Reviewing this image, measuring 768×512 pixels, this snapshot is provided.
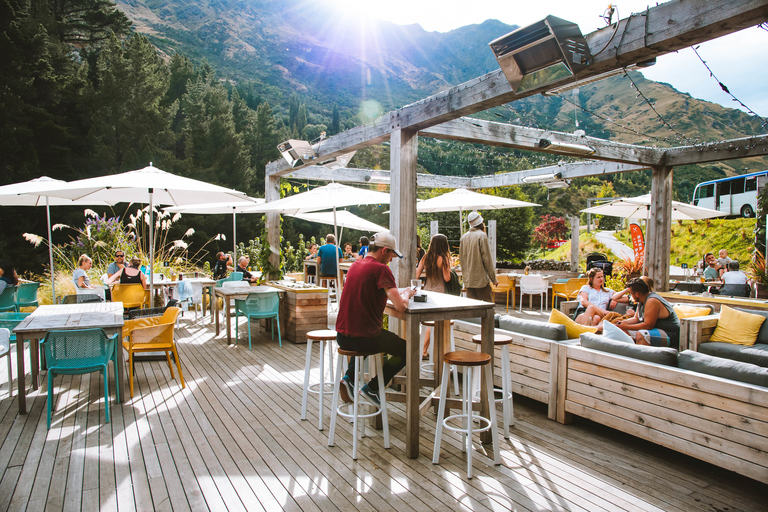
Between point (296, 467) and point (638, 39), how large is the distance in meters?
3.54

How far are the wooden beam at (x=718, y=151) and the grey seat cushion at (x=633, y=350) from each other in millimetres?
4531

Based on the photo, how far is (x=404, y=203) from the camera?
501 centimetres

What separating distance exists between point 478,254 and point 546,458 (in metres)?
2.61

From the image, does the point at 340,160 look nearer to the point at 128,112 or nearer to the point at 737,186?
the point at 128,112

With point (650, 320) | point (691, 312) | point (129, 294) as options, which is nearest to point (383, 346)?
point (650, 320)

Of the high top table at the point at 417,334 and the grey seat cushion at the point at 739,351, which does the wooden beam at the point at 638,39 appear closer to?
the high top table at the point at 417,334

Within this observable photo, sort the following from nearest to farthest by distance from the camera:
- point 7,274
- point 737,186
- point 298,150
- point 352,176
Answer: point 7,274
point 298,150
point 352,176
point 737,186

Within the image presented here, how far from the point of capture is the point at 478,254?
533 centimetres

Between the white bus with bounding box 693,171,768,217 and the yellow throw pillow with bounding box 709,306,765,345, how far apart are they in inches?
574

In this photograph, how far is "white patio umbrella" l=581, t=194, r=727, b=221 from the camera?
8.24m

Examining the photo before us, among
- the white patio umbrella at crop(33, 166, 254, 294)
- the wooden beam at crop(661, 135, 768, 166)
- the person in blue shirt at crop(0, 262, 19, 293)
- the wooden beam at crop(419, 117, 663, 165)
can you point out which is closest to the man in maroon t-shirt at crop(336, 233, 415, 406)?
the wooden beam at crop(419, 117, 663, 165)

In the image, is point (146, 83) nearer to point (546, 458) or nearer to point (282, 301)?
point (282, 301)

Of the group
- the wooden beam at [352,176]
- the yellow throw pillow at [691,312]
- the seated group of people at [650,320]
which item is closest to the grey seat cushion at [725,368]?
the seated group of people at [650,320]

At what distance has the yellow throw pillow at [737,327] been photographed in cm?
461
